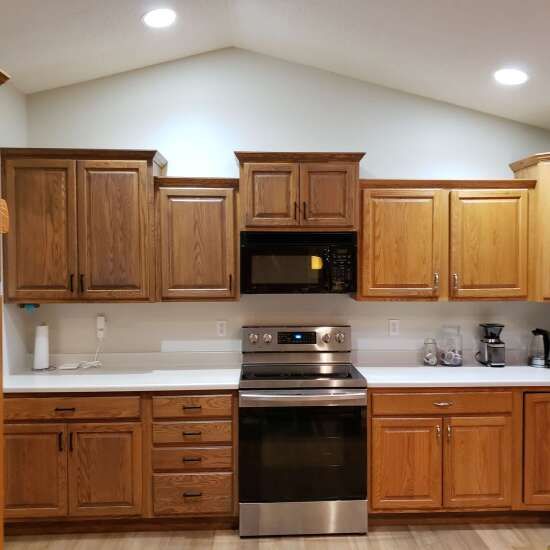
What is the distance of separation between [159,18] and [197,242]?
1201 millimetres

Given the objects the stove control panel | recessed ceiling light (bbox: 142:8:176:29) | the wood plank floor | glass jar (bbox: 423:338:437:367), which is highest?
recessed ceiling light (bbox: 142:8:176:29)

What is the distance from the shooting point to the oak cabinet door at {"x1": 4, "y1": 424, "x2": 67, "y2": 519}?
2.54m

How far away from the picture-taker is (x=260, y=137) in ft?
10.2

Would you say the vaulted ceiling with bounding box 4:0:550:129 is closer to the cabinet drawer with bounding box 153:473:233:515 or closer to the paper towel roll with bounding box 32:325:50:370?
the paper towel roll with bounding box 32:325:50:370

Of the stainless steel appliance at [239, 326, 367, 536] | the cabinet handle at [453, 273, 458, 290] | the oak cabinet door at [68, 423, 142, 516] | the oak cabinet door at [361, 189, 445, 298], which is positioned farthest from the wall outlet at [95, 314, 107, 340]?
the cabinet handle at [453, 273, 458, 290]

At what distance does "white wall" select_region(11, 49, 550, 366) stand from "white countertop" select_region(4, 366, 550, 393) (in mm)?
255

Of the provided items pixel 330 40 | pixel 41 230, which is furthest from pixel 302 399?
pixel 330 40

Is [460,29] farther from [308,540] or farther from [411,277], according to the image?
[308,540]

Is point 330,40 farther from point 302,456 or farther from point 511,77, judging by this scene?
point 302,456

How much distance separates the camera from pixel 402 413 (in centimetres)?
265

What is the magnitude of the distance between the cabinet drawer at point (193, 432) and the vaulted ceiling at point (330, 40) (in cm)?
211

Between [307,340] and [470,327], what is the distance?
1126mm

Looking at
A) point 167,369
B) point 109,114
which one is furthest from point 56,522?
point 109,114

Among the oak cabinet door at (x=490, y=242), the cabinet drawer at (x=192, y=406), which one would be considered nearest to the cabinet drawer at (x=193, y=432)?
the cabinet drawer at (x=192, y=406)
